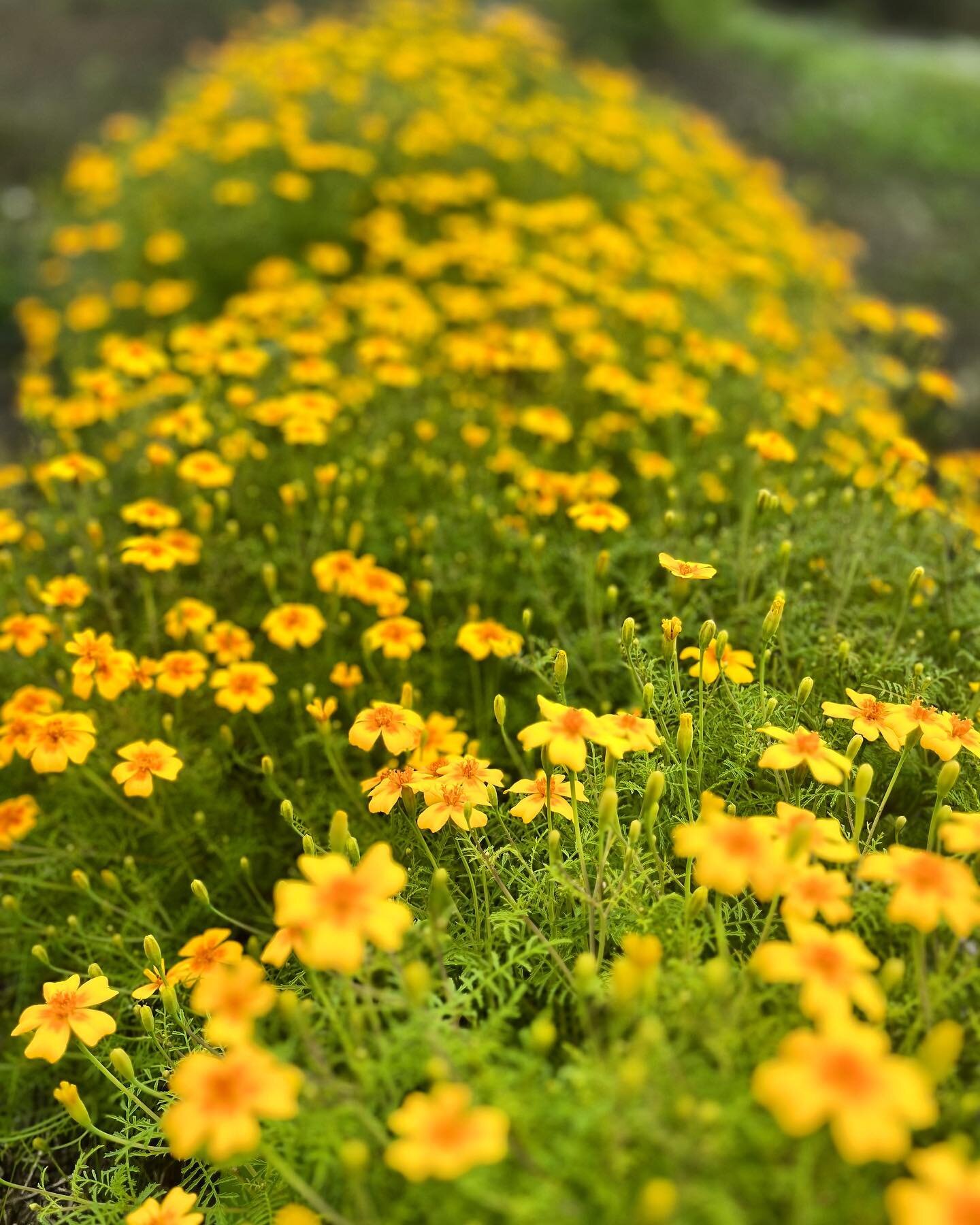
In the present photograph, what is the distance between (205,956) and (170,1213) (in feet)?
1.72

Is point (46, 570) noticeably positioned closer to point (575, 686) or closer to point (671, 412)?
point (575, 686)

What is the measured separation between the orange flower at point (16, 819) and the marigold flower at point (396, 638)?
0.93 m

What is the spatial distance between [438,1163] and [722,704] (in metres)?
1.30

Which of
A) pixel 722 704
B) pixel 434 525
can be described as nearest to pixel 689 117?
pixel 434 525

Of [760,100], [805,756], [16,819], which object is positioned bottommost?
[16,819]

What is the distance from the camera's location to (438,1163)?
3.40 ft

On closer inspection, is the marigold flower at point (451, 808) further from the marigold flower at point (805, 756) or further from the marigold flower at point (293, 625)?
the marigold flower at point (293, 625)

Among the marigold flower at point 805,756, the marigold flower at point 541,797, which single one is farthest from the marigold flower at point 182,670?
the marigold flower at point 805,756

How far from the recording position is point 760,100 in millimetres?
12617

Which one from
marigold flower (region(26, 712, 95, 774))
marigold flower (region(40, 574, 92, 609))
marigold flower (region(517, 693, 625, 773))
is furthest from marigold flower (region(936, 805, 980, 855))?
marigold flower (region(40, 574, 92, 609))

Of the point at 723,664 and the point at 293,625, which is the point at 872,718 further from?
the point at 293,625

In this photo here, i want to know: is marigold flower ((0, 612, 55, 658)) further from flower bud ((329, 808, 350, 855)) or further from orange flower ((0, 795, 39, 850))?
flower bud ((329, 808, 350, 855))

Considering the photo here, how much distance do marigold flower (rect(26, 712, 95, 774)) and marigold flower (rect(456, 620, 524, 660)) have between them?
2.95ft

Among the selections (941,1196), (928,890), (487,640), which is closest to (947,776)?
(928,890)
